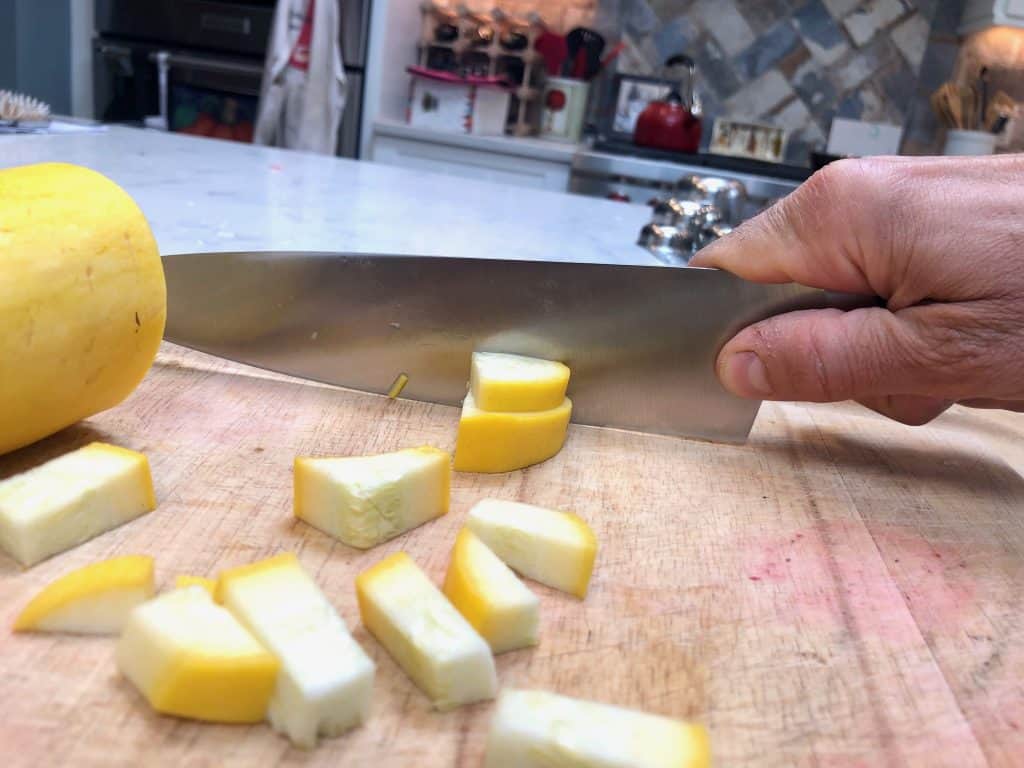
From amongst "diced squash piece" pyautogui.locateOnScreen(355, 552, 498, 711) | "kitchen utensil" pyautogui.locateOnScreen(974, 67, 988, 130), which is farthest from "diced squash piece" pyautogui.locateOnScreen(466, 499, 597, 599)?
"kitchen utensil" pyautogui.locateOnScreen(974, 67, 988, 130)

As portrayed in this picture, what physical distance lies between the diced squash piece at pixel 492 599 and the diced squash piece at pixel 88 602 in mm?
262

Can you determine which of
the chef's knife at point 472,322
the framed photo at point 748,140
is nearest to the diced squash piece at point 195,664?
the chef's knife at point 472,322

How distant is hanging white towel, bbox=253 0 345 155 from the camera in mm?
3666

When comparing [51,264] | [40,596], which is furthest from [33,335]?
[40,596]

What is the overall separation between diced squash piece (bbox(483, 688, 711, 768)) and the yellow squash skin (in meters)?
0.57

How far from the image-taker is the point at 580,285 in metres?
1.08

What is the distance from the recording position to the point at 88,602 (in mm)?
631

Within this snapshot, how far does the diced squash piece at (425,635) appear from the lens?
613mm

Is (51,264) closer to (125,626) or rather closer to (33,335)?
(33,335)

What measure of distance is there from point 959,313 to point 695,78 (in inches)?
143

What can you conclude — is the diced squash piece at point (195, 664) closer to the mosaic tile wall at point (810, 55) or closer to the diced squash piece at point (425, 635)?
the diced squash piece at point (425, 635)

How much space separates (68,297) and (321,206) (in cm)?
131

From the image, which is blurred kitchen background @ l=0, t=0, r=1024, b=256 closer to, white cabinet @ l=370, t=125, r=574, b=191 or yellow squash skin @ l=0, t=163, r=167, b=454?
white cabinet @ l=370, t=125, r=574, b=191

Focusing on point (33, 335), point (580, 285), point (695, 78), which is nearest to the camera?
point (33, 335)
